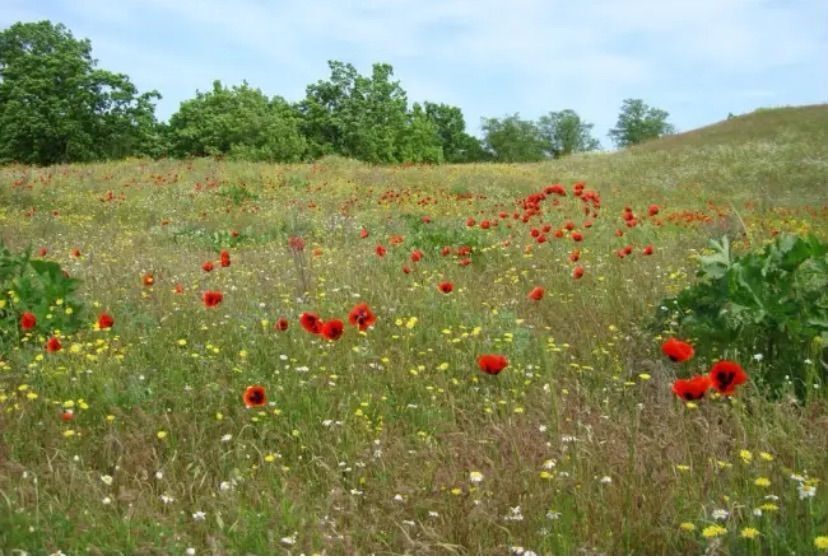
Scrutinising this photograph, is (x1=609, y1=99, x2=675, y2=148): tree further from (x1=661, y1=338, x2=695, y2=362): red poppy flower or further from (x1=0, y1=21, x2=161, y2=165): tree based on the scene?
(x1=661, y1=338, x2=695, y2=362): red poppy flower

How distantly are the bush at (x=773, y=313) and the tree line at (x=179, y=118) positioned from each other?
127 ft

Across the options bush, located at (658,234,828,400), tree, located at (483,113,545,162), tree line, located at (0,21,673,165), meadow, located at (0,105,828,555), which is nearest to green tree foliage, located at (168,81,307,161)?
tree line, located at (0,21,673,165)

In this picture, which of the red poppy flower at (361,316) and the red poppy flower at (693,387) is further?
the red poppy flower at (361,316)

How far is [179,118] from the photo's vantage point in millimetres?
54750

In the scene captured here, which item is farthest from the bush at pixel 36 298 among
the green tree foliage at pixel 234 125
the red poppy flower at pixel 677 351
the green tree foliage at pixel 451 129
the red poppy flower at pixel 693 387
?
the green tree foliage at pixel 451 129

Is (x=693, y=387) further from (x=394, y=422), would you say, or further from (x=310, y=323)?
(x=310, y=323)

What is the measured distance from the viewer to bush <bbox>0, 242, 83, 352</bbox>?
4.96 metres

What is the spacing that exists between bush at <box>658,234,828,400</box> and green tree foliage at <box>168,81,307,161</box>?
43.4 metres

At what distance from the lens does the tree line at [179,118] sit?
47.3 m

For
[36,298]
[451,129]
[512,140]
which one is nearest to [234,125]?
[451,129]

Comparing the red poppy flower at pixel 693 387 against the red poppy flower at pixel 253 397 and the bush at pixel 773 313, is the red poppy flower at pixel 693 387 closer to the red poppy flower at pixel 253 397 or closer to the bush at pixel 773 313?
the bush at pixel 773 313

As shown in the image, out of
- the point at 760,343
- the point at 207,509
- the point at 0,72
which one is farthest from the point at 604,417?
the point at 0,72

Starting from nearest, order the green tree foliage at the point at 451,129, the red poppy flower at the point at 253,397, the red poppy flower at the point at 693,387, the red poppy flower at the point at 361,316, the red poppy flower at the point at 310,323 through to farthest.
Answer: the red poppy flower at the point at 693,387, the red poppy flower at the point at 253,397, the red poppy flower at the point at 310,323, the red poppy flower at the point at 361,316, the green tree foliage at the point at 451,129

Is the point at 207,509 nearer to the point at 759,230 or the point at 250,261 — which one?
the point at 250,261
